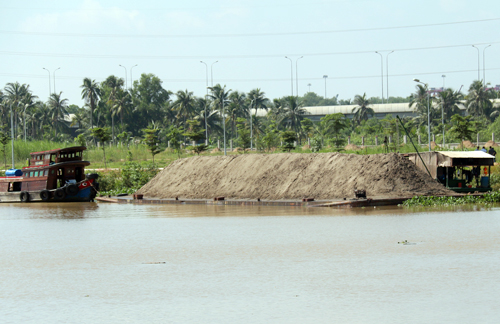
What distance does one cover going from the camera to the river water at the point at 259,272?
8742mm

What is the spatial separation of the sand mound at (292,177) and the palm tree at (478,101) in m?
65.3

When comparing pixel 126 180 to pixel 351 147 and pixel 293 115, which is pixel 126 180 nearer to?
pixel 351 147

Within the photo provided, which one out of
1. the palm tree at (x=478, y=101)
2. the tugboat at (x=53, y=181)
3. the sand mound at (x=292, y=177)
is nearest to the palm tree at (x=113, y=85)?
the tugboat at (x=53, y=181)

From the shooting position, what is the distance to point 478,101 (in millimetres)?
89875

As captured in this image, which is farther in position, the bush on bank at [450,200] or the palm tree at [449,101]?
the palm tree at [449,101]

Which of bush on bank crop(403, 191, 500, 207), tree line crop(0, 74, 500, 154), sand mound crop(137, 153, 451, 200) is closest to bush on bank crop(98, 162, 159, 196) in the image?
sand mound crop(137, 153, 451, 200)

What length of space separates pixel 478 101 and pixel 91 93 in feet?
199

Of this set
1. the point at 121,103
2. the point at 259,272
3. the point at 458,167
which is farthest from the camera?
the point at 121,103

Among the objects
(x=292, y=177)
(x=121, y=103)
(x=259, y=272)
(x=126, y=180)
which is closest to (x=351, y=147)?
(x=126, y=180)

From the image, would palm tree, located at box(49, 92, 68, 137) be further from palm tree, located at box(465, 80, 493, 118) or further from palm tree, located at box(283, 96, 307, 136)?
palm tree, located at box(465, 80, 493, 118)

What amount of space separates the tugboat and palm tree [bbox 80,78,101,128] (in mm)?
52531

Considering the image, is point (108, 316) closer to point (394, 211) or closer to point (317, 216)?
point (317, 216)

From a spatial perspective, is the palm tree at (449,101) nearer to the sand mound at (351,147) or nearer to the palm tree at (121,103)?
the sand mound at (351,147)

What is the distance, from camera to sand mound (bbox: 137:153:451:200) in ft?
92.4
